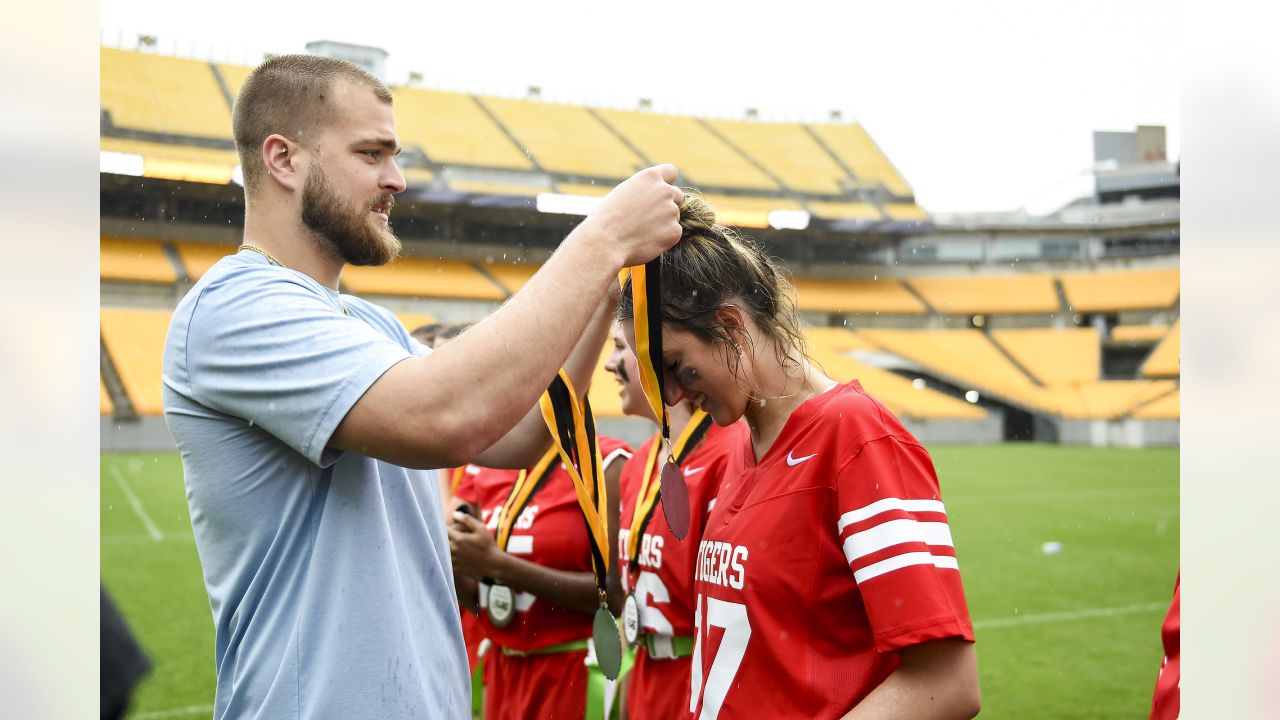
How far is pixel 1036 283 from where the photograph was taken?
131 ft

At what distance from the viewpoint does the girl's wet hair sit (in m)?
1.97

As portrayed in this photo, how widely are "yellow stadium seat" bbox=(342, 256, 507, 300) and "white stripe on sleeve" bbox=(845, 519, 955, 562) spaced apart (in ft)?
92.7

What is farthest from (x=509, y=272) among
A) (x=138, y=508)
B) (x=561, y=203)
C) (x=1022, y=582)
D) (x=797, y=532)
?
(x=797, y=532)

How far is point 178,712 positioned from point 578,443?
4.74m

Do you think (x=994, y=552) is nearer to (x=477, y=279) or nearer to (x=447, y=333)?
(x=447, y=333)

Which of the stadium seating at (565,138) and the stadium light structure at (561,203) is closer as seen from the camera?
the stadium light structure at (561,203)

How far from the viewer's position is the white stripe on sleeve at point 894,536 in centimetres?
164

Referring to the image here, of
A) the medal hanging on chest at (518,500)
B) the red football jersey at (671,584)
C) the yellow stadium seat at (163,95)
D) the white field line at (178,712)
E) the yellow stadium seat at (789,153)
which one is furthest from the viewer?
the yellow stadium seat at (789,153)

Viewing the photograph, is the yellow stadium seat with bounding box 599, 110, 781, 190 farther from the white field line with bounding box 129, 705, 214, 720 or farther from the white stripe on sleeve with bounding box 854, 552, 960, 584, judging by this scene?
the white stripe on sleeve with bounding box 854, 552, 960, 584

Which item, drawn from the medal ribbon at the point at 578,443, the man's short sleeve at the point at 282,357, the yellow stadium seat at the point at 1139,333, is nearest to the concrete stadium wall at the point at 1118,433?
the yellow stadium seat at the point at 1139,333

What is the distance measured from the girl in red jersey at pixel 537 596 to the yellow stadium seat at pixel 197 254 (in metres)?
26.1

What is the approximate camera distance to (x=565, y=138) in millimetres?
37312

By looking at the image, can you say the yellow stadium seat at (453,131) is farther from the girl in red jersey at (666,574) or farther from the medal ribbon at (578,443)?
the medal ribbon at (578,443)

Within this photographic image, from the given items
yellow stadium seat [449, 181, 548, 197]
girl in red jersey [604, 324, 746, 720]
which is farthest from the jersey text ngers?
yellow stadium seat [449, 181, 548, 197]
